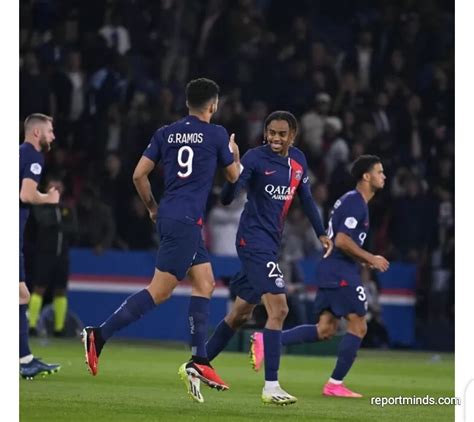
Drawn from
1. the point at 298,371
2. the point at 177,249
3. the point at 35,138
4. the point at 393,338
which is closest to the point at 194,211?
the point at 177,249

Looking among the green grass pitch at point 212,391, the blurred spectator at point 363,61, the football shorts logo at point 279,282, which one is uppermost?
the blurred spectator at point 363,61

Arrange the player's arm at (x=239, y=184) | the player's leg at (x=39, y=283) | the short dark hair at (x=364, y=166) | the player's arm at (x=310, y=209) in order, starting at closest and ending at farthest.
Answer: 1. the player's arm at (x=239, y=184)
2. the player's arm at (x=310, y=209)
3. the short dark hair at (x=364, y=166)
4. the player's leg at (x=39, y=283)

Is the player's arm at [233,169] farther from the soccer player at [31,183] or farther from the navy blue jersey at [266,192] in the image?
the soccer player at [31,183]

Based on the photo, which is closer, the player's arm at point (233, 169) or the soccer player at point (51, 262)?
the player's arm at point (233, 169)

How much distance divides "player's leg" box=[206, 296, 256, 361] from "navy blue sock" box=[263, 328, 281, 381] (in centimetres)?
54

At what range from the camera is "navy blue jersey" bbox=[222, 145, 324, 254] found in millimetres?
10781

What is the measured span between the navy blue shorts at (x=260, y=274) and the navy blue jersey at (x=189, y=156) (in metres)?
0.68

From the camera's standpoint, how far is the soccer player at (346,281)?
1165 cm

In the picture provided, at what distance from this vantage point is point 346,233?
38.8ft

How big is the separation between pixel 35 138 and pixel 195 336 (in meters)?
2.31

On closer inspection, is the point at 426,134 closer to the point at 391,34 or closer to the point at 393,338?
the point at 391,34

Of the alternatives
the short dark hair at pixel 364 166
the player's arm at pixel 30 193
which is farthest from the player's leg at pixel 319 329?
the player's arm at pixel 30 193

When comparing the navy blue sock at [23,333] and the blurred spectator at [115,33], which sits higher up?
the blurred spectator at [115,33]

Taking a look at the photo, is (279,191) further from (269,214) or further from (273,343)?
(273,343)
